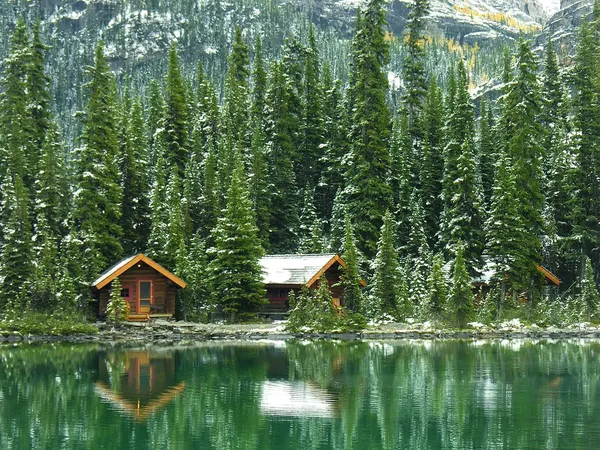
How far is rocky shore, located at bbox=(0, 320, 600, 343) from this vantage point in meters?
47.3

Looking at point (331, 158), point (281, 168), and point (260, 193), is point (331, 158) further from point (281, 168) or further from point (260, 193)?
point (260, 193)

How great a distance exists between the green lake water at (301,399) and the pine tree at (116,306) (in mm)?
9550

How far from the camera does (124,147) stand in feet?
212

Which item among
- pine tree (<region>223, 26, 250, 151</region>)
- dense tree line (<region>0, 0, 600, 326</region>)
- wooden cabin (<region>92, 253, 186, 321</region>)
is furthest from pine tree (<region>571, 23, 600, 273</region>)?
wooden cabin (<region>92, 253, 186, 321</region>)

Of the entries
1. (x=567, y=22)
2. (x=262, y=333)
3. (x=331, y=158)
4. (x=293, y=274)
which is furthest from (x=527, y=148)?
(x=567, y=22)

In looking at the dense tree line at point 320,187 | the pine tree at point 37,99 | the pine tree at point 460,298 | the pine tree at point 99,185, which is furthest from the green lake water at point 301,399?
the pine tree at point 37,99

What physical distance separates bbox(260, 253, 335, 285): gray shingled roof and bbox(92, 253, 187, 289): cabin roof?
6611mm

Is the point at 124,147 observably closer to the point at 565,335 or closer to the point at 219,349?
the point at 219,349

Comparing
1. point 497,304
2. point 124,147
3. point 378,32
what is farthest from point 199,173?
point 497,304

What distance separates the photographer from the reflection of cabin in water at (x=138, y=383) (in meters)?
23.6

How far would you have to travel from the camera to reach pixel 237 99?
276ft

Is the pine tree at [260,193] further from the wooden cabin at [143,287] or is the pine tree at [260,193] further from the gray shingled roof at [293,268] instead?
the wooden cabin at [143,287]

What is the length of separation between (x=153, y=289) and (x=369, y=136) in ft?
80.7

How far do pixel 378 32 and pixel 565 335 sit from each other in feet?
114
